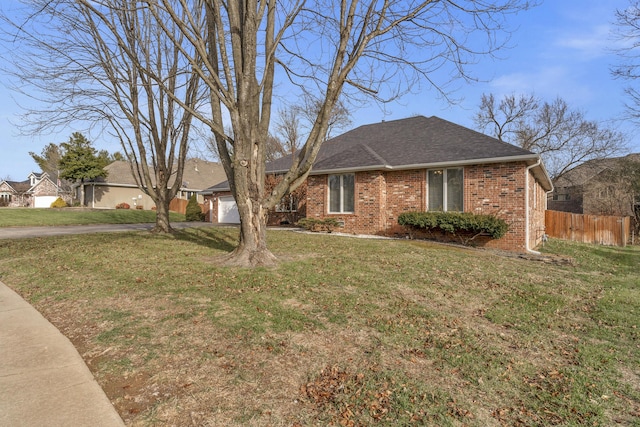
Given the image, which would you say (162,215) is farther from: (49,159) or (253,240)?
(49,159)

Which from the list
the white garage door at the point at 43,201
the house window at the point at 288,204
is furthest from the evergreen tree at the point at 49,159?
the house window at the point at 288,204

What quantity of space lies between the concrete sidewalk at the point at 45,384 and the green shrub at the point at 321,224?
1171 cm

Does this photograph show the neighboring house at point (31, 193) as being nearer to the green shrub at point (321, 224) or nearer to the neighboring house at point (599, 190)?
the green shrub at point (321, 224)

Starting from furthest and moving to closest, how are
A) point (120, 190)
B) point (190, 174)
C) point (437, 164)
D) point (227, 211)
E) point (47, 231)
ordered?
point (190, 174), point (120, 190), point (227, 211), point (47, 231), point (437, 164)

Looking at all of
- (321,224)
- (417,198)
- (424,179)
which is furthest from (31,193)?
(424,179)

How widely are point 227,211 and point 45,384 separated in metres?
21.2

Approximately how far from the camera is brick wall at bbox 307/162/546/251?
12125mm

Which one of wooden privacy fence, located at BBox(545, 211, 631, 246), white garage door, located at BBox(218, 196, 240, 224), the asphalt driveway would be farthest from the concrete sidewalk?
wooden privacy fence, located at BBox(545, 211, 631, 246)

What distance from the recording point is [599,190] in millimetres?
28312

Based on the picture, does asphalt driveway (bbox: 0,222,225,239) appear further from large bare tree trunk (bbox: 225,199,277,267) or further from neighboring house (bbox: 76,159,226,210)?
neighboring house (bbox: 76,159,226,210)

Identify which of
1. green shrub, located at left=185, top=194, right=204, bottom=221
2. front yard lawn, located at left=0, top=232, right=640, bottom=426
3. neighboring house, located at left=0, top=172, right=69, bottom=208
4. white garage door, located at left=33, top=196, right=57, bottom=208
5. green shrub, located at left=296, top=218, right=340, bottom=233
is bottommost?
front yard lawn, located at left=0, top=232, right=640, bottom=426

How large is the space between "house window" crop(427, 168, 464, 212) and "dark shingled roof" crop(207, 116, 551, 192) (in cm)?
59

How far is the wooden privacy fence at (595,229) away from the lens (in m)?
18.6

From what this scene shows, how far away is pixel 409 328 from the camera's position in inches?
176
